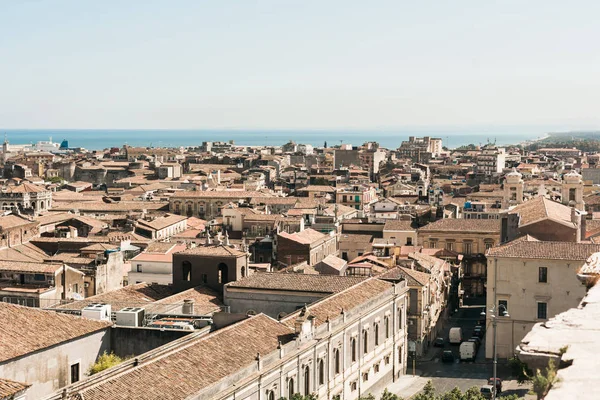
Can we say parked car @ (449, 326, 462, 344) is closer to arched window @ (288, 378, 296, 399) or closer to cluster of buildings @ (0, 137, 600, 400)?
cluster of buildings @ (0, 137, 600, 400)

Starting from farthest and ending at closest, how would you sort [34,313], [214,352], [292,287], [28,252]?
[28,252]
[292,287]
[34,313]
[214,352]

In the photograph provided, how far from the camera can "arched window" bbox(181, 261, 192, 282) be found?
4375 centimetres

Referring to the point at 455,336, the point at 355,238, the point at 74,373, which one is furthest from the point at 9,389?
the point at 355,238

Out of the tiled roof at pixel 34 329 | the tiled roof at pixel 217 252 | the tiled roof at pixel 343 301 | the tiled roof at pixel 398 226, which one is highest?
the tiled roof at pixel 217 252

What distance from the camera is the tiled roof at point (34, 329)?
2697cm

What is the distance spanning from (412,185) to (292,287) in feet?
292

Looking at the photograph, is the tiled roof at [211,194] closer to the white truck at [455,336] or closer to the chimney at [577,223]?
the white truck at [455,336]

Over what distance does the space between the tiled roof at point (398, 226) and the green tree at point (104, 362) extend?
149ft

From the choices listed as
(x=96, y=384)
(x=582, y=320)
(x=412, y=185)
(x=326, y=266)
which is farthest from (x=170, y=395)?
(x=412, y=185)

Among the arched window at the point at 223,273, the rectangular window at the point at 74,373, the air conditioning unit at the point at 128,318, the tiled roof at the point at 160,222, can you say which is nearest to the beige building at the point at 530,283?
the arched window at the point at 223,273

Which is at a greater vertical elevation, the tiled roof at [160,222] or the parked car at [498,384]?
the tiled roof at [160,222]

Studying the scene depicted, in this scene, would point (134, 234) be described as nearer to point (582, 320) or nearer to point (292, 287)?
point (292, 287)

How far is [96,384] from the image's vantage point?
2316 centimetres

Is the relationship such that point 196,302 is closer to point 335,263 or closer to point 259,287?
point 259,287
